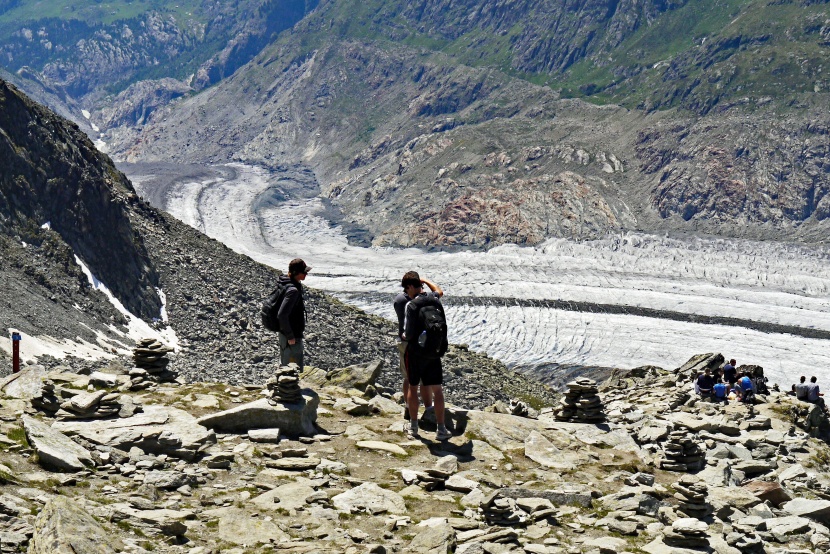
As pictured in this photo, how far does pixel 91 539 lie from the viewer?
1206cm

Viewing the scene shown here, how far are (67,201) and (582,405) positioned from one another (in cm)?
5416

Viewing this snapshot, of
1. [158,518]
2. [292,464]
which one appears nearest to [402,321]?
[292,464]

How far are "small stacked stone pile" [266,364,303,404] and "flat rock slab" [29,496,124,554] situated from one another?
250 inches

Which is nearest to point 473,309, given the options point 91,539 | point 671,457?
point 671,457

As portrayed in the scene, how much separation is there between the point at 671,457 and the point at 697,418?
5808 mm

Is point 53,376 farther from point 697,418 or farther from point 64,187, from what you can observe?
Answer: point 64,187

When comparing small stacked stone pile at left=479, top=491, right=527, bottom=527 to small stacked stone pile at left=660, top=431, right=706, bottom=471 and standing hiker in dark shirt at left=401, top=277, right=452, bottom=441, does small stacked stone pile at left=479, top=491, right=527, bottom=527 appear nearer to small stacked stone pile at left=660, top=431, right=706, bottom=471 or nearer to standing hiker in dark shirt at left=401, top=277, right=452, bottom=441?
standing hiker in dark shirt at left=401, top=277, right=452, bottom=441

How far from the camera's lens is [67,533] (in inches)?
467

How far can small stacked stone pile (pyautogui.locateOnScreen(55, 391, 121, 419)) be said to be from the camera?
58.4 feet

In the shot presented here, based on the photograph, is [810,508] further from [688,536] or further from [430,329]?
[430,329]

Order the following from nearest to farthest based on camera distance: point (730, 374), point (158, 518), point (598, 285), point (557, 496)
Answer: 1. point (158, 518)
2. point (557, 496)
3. point (730, 374)
4. point (598, 285)

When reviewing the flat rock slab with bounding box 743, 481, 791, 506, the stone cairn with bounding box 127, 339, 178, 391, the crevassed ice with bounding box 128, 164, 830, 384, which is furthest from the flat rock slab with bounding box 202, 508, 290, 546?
the crevassed ice with bounding box 128, 164, 830, 384

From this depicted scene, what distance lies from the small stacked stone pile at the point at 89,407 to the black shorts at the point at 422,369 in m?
5.38

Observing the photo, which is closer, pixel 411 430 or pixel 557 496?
pixel 557 496
